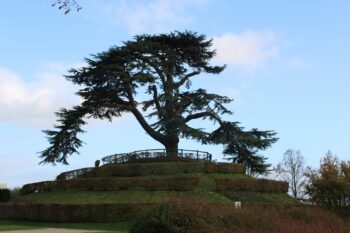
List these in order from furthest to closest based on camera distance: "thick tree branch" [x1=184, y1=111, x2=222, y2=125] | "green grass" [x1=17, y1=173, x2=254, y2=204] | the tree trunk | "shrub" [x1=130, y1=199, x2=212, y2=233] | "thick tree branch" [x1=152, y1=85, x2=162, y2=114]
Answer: "thick tree branch" [x1=152, y1=85, x2=162, y2=114] < "thick tree branch" [x1=184, y1=111, x2=222, y2=125] < the tree trunk < "green grass" [x1=17, y1=173, x2=254, y2=204] < "shrub" [x1=130, y1=199, x2=212, y2=233]

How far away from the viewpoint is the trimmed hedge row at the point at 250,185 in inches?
1553

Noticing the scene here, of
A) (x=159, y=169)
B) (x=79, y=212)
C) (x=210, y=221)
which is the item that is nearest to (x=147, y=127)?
(x=159, y=169)

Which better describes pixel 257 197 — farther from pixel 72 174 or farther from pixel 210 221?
pixel 210 221

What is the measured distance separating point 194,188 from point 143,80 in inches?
561

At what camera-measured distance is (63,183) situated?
42250 mm

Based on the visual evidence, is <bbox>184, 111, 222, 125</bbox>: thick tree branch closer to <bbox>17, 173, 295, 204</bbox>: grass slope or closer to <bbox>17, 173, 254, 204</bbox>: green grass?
<bbox>17, 173, 295, 204</bbox>: grass slope

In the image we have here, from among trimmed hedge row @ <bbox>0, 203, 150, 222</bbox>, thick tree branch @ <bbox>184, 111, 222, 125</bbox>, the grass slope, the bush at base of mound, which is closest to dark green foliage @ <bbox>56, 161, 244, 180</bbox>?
the grass slope

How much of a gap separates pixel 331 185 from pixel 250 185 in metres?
7.48

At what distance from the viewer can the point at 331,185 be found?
3400 centimetres

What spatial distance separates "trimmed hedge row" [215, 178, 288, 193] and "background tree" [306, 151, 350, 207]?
17.7 ft

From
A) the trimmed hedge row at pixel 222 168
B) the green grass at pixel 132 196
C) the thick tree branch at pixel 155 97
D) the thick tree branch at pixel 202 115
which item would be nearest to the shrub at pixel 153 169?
the trimmed hedge row at pixel 222 168

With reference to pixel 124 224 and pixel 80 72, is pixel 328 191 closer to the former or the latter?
pixel 124 224

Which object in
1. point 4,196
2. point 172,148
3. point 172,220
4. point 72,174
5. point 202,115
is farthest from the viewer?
point 202,115

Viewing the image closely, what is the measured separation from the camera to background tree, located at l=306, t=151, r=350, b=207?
111ft
